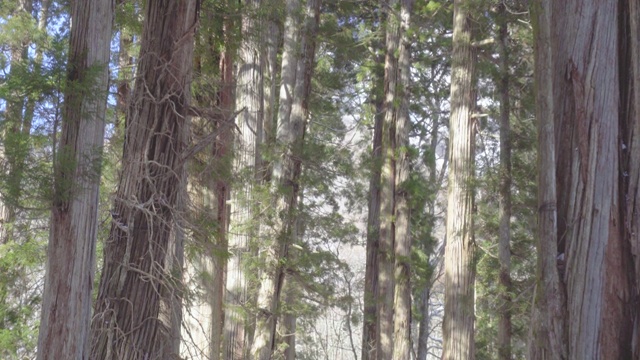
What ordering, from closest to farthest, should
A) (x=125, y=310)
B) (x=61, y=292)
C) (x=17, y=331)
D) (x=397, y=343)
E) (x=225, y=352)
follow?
(x=61, y=292)
(x=125, y=310)
(x=225, y=352)
(x=17, y=331)
(x=397, y=343)

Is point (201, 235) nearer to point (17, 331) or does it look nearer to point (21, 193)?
point (21, 193)

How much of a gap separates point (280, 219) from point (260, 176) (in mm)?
918

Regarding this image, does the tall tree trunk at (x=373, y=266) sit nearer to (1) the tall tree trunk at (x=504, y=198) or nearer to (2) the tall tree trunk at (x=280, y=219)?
(1) the tall tree trunk at (x=504, y=198)

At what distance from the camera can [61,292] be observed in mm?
4934

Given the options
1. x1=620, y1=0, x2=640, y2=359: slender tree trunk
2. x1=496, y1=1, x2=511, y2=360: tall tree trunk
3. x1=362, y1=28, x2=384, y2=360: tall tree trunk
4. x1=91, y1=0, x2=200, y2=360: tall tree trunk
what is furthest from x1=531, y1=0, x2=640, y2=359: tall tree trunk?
x1=362, y1=28, x2=384, y2=360: tall tree trunk

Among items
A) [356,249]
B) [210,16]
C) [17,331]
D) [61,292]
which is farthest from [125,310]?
[356,249]

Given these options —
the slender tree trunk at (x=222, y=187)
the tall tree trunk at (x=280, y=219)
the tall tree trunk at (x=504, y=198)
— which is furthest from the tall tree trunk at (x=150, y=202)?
the tall tree trunk at (x=504, y=198)

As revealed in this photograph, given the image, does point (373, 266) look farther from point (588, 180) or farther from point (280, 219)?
point (588, 180)

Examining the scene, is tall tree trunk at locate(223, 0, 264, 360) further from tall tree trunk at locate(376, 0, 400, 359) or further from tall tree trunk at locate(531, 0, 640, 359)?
tall tree trunk at locate(531, 0, 640, 359)

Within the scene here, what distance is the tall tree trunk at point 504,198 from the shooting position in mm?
13156

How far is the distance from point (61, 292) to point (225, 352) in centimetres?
574

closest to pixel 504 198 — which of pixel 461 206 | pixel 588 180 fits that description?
pixel 461 206

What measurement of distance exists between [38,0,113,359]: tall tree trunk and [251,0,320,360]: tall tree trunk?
5852 mm

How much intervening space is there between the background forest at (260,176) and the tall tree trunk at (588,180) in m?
0.01
